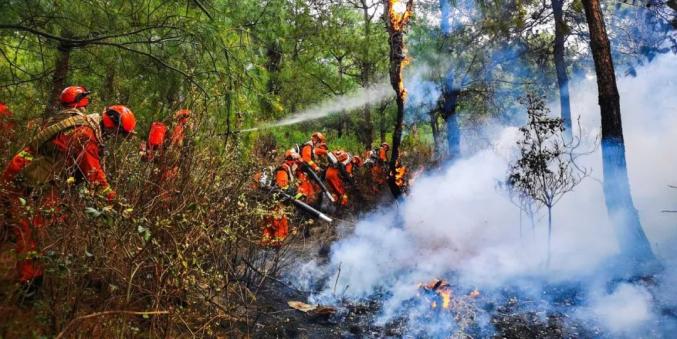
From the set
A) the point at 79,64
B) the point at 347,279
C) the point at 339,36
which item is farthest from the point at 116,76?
the point at 339,36

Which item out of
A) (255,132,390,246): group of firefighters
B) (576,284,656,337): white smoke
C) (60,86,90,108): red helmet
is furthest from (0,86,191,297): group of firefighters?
(576,284,656,337): white smoke

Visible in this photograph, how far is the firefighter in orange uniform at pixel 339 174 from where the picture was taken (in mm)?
11258

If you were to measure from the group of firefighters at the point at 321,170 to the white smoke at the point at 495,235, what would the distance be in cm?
118

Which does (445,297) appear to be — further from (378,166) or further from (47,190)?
(378,166)

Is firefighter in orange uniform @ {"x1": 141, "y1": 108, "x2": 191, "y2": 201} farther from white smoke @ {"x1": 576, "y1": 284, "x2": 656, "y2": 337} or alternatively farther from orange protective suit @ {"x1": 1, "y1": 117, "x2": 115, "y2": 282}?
white smoke @ {"x1": 576, "y1": 284, "x2": 656, "y2": 337}

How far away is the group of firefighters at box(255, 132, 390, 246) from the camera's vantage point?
933cm

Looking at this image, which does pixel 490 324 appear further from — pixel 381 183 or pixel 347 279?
pixel 381 183

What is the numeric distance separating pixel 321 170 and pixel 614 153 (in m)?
6.39

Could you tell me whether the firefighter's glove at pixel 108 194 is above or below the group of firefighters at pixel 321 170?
below

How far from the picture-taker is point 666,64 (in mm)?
20469

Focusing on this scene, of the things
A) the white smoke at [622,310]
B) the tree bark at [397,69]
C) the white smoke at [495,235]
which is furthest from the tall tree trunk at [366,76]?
the white smoke at [622,310]

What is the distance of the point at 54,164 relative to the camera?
292 cm

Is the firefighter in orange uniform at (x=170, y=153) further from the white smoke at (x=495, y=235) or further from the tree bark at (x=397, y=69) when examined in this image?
the tree bark at (x=397, y=69)

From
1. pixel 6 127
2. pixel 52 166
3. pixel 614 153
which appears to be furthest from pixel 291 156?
pixel 52 166
